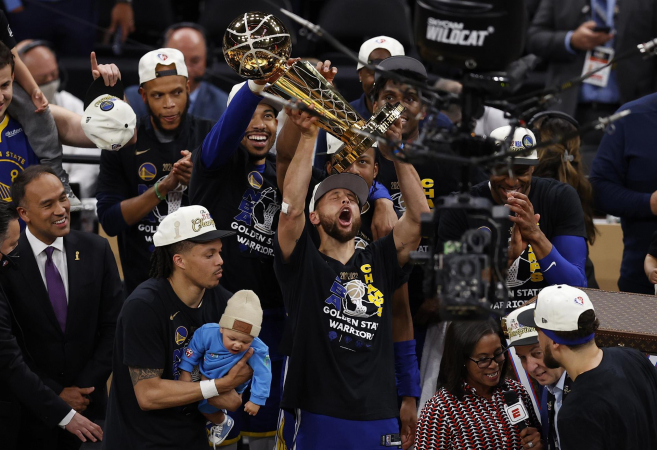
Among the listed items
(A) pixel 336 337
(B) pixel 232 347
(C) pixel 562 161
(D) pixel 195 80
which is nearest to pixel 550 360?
(A) pixel 336 337

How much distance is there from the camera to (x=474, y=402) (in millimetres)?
4922

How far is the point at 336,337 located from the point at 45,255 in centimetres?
168

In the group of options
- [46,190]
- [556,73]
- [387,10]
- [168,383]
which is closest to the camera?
[168,383]

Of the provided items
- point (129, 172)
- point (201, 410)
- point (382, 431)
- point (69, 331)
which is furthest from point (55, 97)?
point (382, 431)

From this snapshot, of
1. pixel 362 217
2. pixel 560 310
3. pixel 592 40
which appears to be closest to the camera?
pixel 560 310

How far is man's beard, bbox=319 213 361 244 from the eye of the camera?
16.1ft

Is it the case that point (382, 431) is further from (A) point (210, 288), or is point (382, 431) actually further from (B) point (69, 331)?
(B) point (69, 331)

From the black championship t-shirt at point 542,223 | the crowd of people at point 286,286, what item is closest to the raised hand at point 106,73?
the crowd of people at point 286,286

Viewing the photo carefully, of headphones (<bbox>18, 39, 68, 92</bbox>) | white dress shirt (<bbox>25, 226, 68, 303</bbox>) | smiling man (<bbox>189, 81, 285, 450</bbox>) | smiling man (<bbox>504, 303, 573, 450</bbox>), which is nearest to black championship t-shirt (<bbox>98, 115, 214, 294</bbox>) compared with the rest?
smiling man (<bbox>189, 81, 285, 450</bbox>)

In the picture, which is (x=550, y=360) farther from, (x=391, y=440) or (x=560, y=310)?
(x=391, y=440)

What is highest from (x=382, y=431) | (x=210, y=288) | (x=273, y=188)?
(x=273, y=188)

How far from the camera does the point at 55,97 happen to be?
7953 mm

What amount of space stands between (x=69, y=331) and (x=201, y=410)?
951 millimetres

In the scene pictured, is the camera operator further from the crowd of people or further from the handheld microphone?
the handheld microphone
